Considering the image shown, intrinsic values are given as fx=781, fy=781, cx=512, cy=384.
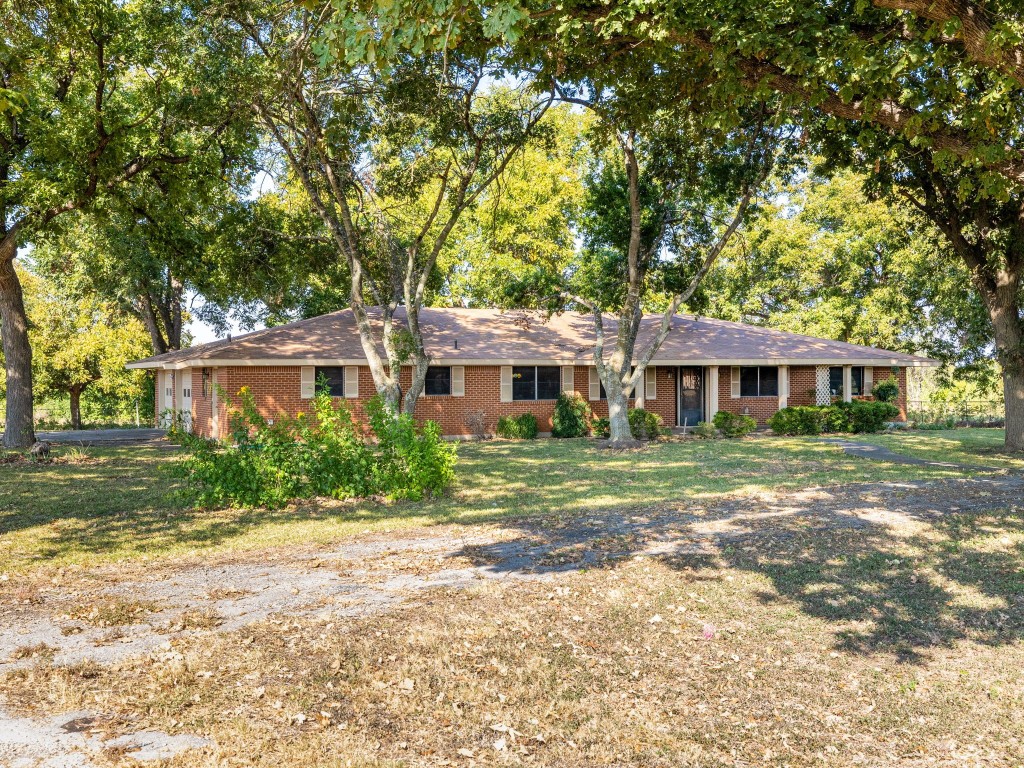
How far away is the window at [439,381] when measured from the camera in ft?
76.9

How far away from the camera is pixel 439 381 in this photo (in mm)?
23562

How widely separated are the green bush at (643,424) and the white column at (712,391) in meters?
3.32

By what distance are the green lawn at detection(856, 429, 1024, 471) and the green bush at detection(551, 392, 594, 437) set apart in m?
7.83

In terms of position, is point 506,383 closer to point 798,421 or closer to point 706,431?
point 706,431

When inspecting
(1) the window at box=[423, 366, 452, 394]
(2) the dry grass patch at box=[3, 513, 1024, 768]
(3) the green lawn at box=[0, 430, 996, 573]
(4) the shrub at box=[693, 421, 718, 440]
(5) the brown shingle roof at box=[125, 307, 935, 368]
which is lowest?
(2) the dry grass patch at box=[3, 513, 1024, 768]

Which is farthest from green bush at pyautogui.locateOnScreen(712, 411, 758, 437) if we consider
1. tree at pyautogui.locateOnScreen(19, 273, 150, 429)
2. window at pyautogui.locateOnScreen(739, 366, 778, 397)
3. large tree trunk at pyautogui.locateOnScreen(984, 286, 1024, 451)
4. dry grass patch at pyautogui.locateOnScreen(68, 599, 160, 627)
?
tree at pyautogui.locateOnScreen(19, 273, 150, 429)

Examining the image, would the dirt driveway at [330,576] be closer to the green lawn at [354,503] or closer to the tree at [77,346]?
the green lawn at [354,503]

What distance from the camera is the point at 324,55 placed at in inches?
227

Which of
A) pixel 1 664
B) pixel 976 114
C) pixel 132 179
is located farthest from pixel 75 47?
pixel 976 114

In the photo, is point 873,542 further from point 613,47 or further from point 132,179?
point 132,179

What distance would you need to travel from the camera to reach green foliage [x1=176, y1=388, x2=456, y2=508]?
10.6 m

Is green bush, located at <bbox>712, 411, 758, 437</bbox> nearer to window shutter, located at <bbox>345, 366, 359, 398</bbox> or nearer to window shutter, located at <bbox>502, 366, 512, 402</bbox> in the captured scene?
window shutter, located at <bbox>502, 366, 512, 402</bbox>

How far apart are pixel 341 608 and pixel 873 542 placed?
5439 mm

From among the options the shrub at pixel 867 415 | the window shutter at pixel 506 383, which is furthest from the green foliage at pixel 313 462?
the shrub at pixel 867 415
